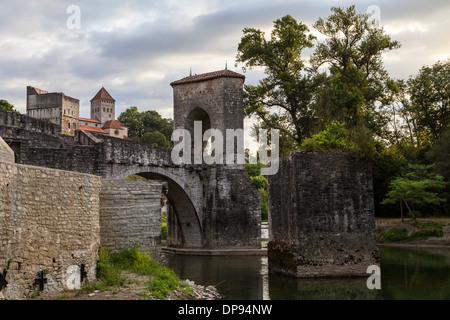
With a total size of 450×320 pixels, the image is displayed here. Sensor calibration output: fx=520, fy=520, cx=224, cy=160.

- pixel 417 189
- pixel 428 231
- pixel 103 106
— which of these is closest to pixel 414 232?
pixel 428 231

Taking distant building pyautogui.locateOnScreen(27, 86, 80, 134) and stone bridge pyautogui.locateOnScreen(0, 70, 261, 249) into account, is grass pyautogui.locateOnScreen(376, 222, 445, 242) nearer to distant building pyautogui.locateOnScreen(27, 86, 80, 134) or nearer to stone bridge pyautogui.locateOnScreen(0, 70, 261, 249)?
stone bridge pyautogui.locateOnScreen(0, 70, 261, 249)

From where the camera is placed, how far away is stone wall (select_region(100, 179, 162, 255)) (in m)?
12.2

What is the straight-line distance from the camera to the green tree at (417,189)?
29625mm

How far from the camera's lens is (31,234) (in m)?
8.80

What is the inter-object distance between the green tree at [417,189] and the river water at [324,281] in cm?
723

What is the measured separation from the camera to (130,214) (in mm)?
12633

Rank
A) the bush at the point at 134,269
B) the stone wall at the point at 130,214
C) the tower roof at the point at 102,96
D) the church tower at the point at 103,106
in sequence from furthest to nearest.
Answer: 1. the tower roof at the point at 102,96
2. the church tower at the point at 103,106
3. the stone wall at the point at 130,214
4. the bush at the point at 134,269

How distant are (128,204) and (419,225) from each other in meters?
21.9

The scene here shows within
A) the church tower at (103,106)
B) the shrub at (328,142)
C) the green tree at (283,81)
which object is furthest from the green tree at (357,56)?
the church tower at (103,106)

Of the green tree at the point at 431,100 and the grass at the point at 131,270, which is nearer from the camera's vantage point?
the grass at the point at 131,270

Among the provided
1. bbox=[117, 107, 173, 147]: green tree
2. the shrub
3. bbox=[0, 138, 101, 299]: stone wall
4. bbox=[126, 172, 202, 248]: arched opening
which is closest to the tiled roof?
A: bbox=[126, 172, 202, 248]: arched opening

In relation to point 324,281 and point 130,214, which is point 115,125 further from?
point 130,214

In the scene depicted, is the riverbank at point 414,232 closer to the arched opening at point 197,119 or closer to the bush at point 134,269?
the arched opening at point 197,119

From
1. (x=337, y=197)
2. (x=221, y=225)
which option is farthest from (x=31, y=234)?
(x=221, y=225)
